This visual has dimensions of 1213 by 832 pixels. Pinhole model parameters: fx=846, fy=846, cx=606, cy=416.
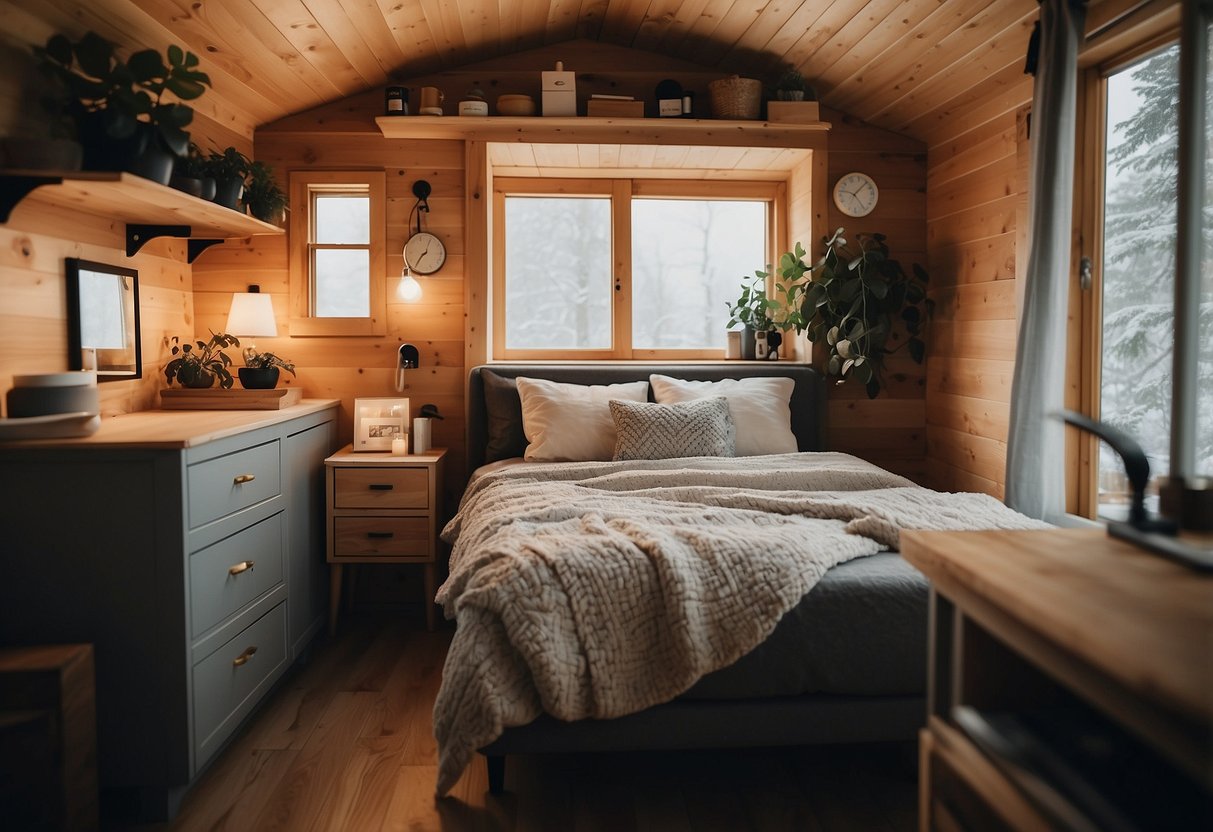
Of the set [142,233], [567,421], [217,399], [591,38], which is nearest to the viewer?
[142,233]

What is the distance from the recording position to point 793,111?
12.7 feet

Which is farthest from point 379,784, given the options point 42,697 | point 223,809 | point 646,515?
point 646,515

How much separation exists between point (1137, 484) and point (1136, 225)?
6.45 feet

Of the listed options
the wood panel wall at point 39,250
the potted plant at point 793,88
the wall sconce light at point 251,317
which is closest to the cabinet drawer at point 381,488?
the wall sconce light at point 251,317

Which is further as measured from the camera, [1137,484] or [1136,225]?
[1136,225]

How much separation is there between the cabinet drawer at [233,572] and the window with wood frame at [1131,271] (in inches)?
106

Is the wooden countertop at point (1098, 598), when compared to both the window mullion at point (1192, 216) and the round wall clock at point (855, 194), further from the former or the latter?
the round wall clock at point (855, 194)

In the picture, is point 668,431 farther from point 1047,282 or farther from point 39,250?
point 39,250

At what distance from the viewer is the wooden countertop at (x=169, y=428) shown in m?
2.08

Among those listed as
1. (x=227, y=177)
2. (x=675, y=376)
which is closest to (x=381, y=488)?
(x=227, y=177)

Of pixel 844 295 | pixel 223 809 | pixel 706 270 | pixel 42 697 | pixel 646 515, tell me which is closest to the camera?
pixel 42 697

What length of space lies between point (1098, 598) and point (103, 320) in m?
2.93

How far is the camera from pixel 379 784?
7.38ft

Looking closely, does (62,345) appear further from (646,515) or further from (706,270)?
(706,270)
